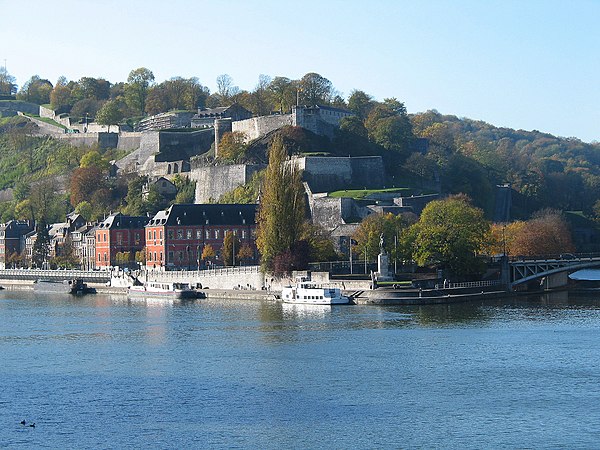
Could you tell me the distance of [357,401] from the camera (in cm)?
2958

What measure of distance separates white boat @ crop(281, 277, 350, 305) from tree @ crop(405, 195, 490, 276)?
5.17m

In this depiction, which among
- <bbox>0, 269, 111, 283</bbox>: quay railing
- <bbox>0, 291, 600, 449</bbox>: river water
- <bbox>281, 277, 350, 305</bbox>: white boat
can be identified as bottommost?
<bbox>0, 291, 600, 449</bbox>: river water

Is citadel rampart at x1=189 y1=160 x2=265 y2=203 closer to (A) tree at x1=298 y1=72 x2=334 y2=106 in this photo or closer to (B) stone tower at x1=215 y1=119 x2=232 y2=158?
(B) stone tower at x1=215 y1=119 x2=232 y2=158

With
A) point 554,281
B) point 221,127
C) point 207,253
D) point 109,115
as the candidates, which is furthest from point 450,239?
point 109,115

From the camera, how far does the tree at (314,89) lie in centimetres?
Result: 10031

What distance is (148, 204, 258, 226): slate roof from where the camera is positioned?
7200cm

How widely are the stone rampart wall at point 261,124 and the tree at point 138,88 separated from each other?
33.4m

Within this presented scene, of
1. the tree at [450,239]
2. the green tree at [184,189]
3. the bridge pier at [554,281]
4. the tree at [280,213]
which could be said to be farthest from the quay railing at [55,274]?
the bridge pier at [554,281]

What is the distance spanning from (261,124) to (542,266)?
36.7m

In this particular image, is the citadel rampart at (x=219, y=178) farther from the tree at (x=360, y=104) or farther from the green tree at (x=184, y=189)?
the tree at (x=360, y=104)

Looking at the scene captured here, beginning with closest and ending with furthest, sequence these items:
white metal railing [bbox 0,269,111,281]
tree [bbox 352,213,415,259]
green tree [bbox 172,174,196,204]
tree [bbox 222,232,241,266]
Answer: tree [bbox 352,213,415,259], tree [bbox 222,232,241,266], white metal railing [bbox 0,269,111,281], green tree [bbox 172,174,196,204]

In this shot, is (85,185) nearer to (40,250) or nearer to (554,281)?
(40,250)

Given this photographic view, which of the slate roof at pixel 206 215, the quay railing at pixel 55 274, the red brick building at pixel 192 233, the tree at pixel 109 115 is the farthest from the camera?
the tree at pixel 109 115

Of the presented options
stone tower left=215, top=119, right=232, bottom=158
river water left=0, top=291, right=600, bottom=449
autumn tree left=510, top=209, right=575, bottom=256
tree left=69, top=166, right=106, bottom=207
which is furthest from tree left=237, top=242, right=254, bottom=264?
tree left=69, top=166, right=106, bottom=207
